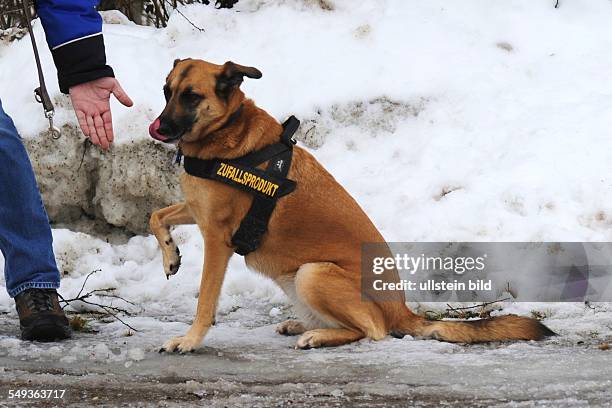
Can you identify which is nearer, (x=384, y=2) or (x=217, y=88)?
(x=217, y=88)

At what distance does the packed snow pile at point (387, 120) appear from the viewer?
4.81m

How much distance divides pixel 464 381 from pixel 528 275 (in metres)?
1.65

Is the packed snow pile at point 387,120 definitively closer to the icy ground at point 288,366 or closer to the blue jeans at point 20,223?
the icy ground at point 288,366

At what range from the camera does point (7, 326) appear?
13.2ft

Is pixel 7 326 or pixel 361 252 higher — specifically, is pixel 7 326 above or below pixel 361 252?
below

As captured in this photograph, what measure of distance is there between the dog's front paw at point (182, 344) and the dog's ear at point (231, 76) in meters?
1.14

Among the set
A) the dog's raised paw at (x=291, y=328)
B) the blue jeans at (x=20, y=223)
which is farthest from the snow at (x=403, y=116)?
the blue jeans at (x=20, y=223)

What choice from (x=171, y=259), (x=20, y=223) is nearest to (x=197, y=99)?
(x=171, y=259)

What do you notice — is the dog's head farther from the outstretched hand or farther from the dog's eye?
the outstretched hand

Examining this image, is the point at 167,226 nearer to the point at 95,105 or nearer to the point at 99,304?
the point at 99,304

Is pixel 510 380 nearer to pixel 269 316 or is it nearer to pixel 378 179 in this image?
pixel 269 316

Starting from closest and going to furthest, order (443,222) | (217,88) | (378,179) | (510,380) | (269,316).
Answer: (510,380), (217,88), (269,316), (443,222), (378,179)

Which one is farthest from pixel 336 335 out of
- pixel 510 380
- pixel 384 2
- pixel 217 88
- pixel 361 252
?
pixel 384 2

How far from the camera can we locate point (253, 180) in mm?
3748
